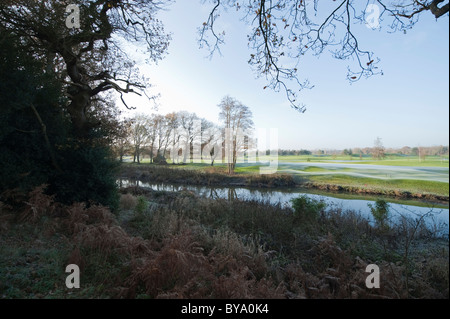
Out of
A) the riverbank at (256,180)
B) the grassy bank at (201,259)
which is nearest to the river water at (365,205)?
the grassy bank at (201,259)

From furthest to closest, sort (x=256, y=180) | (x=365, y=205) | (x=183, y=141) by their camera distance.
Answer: (x=183, y=141) < (x=256, y=180) < (x=365, y=205)

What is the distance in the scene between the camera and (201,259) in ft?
11.0

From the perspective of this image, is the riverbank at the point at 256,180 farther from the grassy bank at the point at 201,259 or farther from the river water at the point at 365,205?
the grassy bank at the point at 201,259

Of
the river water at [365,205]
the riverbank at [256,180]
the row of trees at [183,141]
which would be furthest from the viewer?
the row of trees at [183,141]

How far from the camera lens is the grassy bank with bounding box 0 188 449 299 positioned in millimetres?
2771

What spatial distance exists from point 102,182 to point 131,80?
4.33 meters

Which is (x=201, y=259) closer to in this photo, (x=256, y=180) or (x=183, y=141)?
(x=256, y=180)

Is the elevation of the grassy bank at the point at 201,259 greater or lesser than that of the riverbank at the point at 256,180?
greater

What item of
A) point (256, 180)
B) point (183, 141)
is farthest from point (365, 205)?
point (183, 141)

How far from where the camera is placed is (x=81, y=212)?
5488 mm

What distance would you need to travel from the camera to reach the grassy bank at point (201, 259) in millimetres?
2771

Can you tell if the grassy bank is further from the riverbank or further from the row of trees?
the row of trees

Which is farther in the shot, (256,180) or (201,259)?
(256,180)
